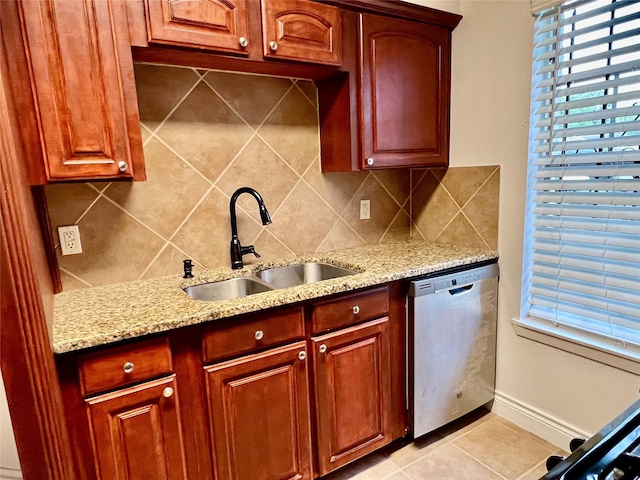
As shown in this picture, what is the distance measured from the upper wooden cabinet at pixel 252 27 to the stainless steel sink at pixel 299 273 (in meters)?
0.97

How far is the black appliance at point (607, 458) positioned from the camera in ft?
2.13

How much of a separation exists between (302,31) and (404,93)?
615mm

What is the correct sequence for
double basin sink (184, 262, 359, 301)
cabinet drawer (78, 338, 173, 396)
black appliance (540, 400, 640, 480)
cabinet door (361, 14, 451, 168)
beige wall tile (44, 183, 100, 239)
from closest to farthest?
black appliance (540, 400, 640, 480)
cabinet drawer (78, 338, 173, 396)
beige wall tile (44, 183, 100, 239)
double basin sink (184, 262, 359, 301)
cabinet door (361, 14, 451, 168)

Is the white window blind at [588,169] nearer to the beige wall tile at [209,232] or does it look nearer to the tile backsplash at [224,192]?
the tile backsplash at [224,192]

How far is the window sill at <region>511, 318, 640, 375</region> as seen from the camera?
1.64m

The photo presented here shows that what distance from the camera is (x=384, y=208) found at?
7.95 ft

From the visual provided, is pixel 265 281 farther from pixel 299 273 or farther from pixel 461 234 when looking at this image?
pixel 461 234

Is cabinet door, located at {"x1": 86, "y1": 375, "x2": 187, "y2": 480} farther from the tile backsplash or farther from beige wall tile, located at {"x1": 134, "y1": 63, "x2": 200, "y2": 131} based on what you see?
beige wall tile, located at {"x1": 134, "y1": 63, "x2": 200, "y2": 131}

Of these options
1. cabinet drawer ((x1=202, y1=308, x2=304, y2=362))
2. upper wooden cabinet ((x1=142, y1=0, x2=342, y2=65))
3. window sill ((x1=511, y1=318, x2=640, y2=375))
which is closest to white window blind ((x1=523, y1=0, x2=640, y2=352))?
window sill ((x1=511, y1=318, x2=640, y2=375))

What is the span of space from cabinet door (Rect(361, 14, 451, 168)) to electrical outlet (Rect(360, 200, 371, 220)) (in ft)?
1.23

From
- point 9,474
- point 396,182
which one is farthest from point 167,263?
point 396,182

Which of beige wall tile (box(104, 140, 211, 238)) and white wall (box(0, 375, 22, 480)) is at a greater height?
beige wall tile (box(104, 140, 211, 238))

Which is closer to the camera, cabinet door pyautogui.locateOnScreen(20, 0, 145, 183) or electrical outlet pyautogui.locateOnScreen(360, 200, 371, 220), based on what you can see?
cabinet door pyautogui.locateOnScreen(20, 0, 145, 183)

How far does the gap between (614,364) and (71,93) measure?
7.59 feet
